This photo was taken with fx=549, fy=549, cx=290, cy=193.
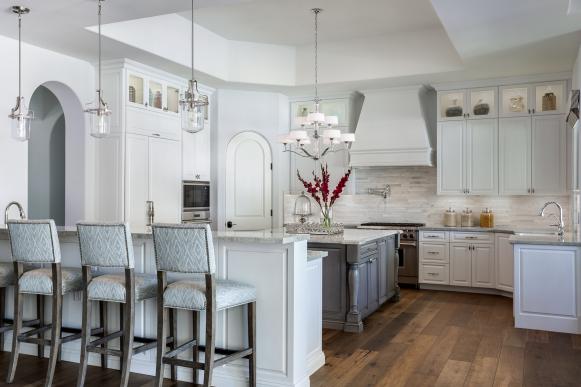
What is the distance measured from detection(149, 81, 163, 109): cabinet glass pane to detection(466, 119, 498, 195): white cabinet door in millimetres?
4000

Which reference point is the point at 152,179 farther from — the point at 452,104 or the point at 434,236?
the point at 452,104

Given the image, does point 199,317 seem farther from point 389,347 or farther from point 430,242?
point 430,242

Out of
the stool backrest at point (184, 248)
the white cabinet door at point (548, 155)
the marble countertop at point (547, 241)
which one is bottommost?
the marble countertop at point (547, 241)

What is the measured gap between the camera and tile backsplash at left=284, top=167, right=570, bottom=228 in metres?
7.29

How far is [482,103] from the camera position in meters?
7.25

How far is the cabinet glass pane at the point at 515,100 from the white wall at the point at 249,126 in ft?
10.0


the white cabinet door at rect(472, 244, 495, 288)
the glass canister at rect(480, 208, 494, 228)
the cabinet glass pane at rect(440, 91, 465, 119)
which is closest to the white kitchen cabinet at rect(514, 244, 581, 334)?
the white cabinet door at rect(472, 244, 495, 288)

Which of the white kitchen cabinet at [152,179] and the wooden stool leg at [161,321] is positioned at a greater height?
the white kitchen cabinet at [152,179]

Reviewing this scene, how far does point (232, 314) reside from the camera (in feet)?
11.9

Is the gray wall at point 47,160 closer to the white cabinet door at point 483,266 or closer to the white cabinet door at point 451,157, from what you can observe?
the white cabinet door at point 451,157

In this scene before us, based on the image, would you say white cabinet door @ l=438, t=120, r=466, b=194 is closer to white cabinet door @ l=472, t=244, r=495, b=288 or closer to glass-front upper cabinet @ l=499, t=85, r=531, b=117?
glass-front upper cabinet @ l=499, t=85, r=531, b=117

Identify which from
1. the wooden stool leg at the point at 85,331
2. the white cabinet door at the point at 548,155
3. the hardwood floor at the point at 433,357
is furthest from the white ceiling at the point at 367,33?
the hardwood floor at the point at 433,357

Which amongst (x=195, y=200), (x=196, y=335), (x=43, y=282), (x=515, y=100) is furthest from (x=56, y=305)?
(x=515, y=100)

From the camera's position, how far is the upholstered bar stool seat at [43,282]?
3691mm
